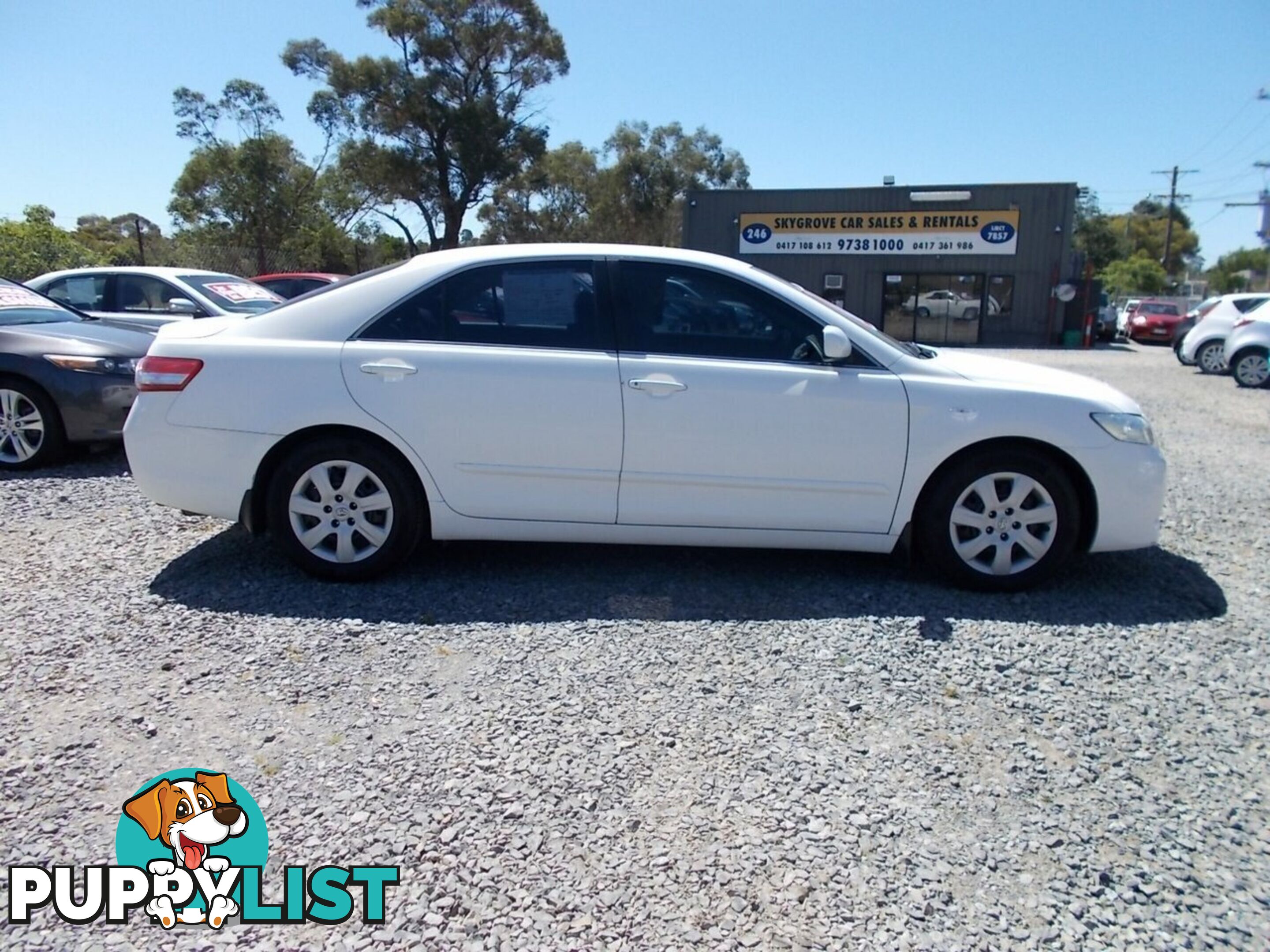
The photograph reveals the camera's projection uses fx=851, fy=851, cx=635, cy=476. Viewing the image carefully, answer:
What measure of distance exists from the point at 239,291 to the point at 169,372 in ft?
20.3

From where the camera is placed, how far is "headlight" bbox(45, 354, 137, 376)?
6.17 meters

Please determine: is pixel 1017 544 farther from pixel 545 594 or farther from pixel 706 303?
pixel 545 594

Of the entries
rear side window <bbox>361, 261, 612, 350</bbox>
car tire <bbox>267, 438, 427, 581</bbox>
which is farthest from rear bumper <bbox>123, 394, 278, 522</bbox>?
rear side window <bbox>361, 261, 612, 350</bbox>

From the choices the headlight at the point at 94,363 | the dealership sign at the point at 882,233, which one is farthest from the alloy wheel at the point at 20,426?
the dealership sign at the point at 882,233

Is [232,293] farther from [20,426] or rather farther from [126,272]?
[20,426]

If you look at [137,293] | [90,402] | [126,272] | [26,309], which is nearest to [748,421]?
[90,402]

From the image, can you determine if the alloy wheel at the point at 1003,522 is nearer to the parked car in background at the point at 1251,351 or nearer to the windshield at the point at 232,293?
the windshield at the point at 232,293

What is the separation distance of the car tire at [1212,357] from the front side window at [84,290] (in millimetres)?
18001

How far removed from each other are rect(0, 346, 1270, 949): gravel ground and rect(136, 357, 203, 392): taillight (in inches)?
36.2

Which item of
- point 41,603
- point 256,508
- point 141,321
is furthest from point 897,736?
point 141,321

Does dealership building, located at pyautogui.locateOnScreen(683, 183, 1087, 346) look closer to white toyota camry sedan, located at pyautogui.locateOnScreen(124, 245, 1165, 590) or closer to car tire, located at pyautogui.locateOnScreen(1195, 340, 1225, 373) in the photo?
car tire, located at pyautogui.locateOnScreen(1195, 340, 1225, 373)

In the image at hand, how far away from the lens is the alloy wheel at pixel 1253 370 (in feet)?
45.0

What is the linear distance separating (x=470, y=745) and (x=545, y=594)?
4.15ft

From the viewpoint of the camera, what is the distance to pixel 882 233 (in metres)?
26.2
